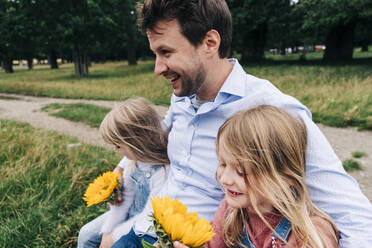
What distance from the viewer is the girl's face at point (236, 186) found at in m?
1.30

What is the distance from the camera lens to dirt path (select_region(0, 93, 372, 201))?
→ 12.5ft

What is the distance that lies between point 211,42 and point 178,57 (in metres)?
0.26

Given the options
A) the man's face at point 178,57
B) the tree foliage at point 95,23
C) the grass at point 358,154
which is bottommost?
the grass at point 358,154

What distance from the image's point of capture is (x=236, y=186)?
1306 millimetres

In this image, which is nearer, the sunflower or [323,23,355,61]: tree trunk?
the sunflower

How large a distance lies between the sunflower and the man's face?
0.79 metres

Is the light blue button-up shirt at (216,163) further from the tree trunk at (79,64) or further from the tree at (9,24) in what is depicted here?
the tree trunk at (79,64)

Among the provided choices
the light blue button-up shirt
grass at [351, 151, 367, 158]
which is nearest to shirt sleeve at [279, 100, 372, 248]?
the light blue button-up shirt

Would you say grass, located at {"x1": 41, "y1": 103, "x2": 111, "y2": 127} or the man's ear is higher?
the man's ear

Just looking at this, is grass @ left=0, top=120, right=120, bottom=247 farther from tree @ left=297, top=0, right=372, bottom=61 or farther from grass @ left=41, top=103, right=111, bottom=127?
tree @ left=297, top=0, right=372, bottom=61

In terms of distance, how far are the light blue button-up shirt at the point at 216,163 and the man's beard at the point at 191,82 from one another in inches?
5.5

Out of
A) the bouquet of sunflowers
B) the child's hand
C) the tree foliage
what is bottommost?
the child's hand

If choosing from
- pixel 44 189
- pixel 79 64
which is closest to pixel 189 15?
pixel 44 189

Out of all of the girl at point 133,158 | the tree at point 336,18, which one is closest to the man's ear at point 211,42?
the girl at point 133,158
